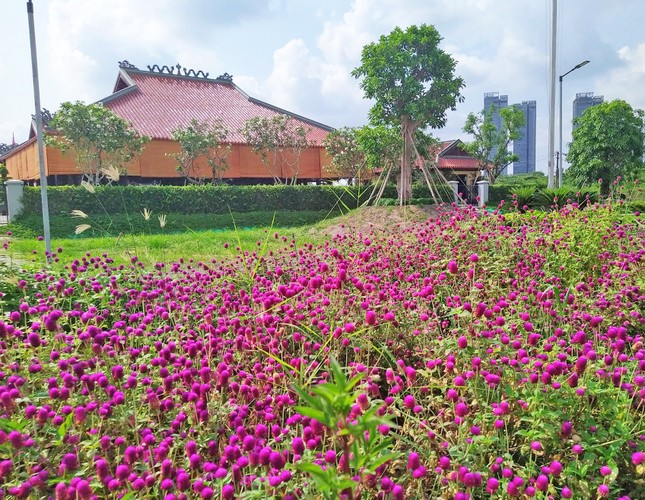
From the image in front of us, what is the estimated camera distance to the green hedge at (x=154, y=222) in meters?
13.6

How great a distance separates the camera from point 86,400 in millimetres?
1855

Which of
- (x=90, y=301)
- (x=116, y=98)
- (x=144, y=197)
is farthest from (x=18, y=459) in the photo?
(x=116, y=98)

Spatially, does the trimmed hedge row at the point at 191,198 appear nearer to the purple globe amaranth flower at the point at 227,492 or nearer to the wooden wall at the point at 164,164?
the wooden wall at the point at 164,164

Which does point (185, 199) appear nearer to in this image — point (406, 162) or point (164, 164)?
point (164, 164)

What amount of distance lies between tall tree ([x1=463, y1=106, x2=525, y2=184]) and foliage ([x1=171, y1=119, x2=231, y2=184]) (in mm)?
17097

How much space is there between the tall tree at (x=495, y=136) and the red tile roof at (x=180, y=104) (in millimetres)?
9892

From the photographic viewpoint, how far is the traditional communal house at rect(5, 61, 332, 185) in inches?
939

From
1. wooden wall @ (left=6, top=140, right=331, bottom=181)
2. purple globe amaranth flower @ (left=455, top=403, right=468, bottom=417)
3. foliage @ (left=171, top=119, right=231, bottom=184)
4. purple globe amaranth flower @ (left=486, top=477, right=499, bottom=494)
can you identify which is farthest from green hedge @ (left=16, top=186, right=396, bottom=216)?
purple globe amaranth flower @ (left=486, top=477, right=499, bottom=494)

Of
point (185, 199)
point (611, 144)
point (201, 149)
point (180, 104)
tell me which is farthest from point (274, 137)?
point (611, 144)

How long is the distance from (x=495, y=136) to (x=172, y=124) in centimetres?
2039

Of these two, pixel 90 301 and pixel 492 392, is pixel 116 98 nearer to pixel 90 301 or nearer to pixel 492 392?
pixel 90 301

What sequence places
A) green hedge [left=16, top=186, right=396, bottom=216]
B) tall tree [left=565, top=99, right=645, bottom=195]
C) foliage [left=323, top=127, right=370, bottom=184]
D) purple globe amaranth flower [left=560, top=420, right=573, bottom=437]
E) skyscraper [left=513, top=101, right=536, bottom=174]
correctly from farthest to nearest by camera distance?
skyscraper [left=513, top=101, right=536, bottom=174]
foliage [left=323, top=127, right=370, bottom=184]
tall tree [left=565, top=99, right=645, bottom=195]
green hedge [left=16, top=186, right=396, bottom=216]
purple globe amaranth flower [left=560, top=420, right=573, bottom=437]

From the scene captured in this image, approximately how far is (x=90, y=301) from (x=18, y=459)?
2.06 meters

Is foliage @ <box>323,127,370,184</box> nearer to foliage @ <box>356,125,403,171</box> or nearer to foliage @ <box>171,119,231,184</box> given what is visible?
foliage @ <box>171,119,231,184</box>
